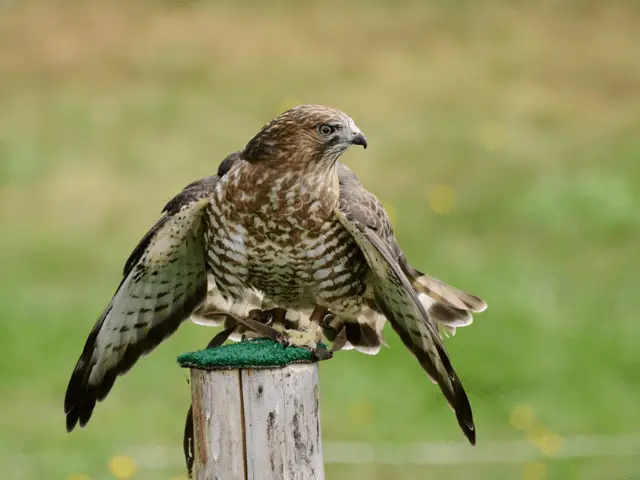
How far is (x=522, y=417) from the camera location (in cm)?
860

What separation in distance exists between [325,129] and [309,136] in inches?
2.5

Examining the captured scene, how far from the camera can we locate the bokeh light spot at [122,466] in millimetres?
7496

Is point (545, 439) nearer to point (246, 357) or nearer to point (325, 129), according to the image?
point (325, 129)

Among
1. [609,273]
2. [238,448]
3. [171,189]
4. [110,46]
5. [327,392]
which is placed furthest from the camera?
[110,46]

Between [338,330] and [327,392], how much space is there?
400 cm

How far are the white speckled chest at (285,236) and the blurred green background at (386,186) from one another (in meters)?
3.42

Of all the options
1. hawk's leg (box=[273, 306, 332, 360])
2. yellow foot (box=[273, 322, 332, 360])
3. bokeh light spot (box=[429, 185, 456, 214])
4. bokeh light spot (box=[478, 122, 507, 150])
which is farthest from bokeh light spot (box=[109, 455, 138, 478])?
bokeh light spot (box=[478, 122, 507, 150])

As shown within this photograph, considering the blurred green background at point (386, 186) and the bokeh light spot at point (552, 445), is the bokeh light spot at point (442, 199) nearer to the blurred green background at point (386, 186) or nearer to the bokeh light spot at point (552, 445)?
the blurred green background at point (386, 186)

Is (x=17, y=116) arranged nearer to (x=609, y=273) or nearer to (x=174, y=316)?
(x=609, y=273)

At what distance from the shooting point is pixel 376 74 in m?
13.9

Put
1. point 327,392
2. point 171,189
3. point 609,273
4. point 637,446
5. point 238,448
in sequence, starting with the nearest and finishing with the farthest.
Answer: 1. point 238,448
2. point 637,446
3. point 327,392
4. point 609,273
5. point 171,189

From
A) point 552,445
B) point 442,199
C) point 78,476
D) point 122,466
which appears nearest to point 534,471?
point 552,445

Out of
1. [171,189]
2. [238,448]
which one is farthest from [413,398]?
[238,448]

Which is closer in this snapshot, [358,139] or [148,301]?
[358,139]
